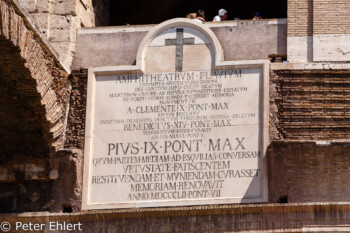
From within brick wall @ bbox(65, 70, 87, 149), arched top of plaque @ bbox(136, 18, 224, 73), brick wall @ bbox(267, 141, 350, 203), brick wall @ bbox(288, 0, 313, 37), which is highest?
brick wall @ bbox(288, 0, 313, 37)

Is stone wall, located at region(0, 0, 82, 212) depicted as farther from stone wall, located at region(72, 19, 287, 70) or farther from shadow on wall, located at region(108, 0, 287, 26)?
shadow on wall, located at region(108, 0, 287, 26)

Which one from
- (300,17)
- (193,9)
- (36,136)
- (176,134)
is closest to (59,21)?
(36,136)

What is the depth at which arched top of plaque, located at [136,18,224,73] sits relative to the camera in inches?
619

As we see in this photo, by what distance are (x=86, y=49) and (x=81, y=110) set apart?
887 millimetres

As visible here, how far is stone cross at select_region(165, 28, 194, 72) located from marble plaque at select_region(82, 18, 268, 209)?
15 millimetres

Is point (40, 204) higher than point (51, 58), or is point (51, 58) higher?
point (51, 58)

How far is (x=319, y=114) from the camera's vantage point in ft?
50.0

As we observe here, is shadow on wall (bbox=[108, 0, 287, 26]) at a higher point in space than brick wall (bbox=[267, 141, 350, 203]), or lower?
higher

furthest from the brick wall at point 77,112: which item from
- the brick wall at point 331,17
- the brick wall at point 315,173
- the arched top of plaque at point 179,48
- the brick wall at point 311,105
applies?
the brick wall at point 331,17

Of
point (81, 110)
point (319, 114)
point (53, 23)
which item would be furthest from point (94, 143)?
point (319, 114)

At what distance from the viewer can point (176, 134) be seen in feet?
50.6

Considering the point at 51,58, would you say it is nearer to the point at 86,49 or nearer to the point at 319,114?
the point at 86,49

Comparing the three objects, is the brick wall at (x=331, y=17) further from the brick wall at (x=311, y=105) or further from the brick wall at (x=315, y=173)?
the brick wall at (x=315, y=173)

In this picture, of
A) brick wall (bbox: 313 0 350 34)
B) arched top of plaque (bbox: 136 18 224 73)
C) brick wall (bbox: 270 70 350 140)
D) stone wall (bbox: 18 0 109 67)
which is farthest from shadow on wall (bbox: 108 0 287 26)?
brick wall (bbox: 270 70 350 140)
